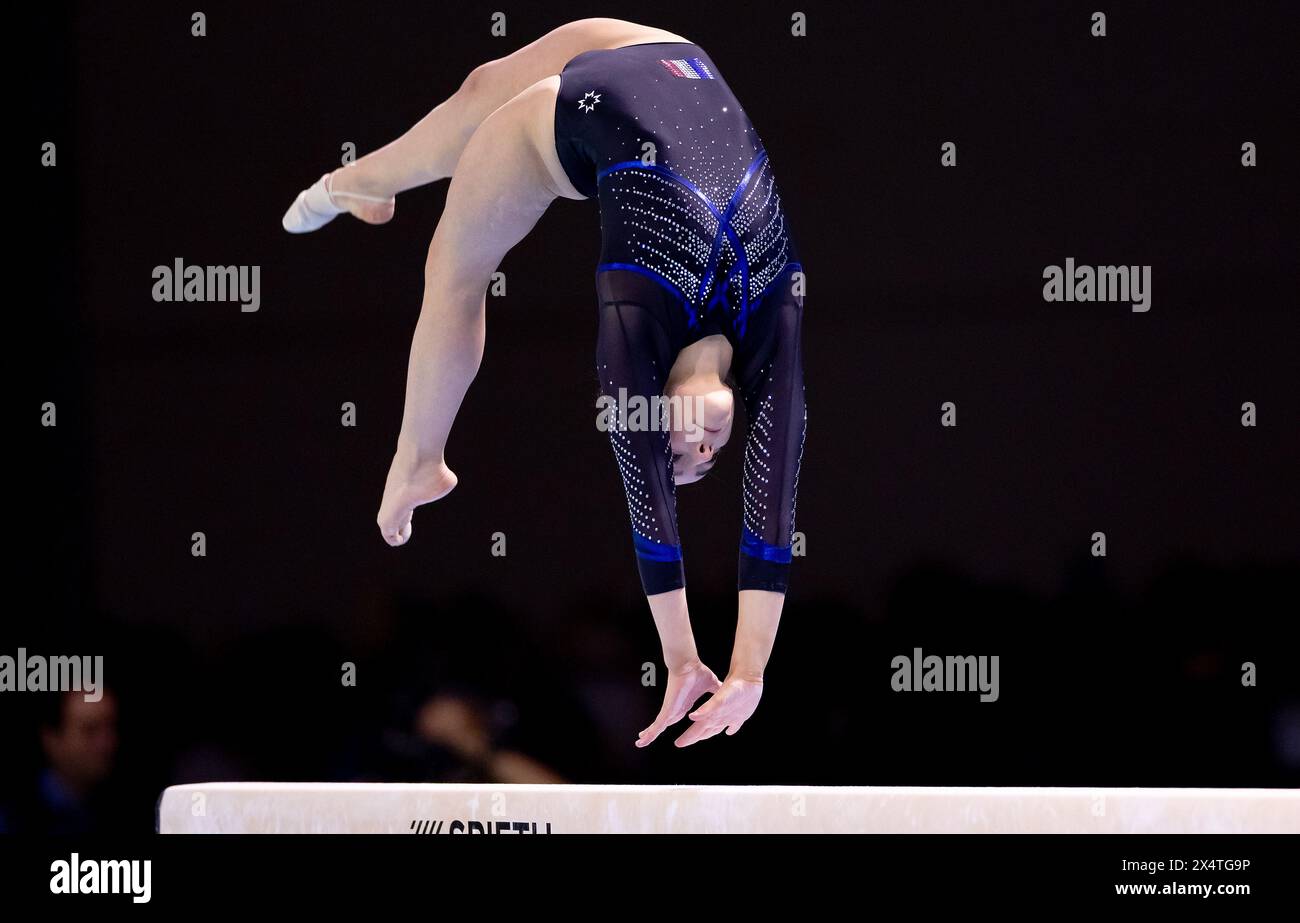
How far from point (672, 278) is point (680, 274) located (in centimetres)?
2

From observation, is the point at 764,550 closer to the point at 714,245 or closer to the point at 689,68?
the point at 714,245

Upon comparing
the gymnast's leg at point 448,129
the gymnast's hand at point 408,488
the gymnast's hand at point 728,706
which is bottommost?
the gymnast's hand at point 728,706

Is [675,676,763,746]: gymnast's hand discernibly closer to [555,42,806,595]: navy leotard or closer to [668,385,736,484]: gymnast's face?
[555,42,806,595]: navy leotard

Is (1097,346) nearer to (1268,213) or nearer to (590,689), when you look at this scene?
(1268,213)

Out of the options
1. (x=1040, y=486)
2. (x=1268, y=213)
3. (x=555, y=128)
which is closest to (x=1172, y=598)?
(x=1040, y=486)

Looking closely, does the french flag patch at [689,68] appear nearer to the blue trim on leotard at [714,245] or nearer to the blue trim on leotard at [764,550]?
the blue trim on leotard at [714,245]


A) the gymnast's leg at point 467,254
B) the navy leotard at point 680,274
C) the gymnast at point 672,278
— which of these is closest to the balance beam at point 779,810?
the gymnast at point 672,278

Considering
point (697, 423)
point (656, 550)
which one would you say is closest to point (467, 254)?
point (697, 423)

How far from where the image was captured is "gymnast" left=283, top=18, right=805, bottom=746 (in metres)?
3.32

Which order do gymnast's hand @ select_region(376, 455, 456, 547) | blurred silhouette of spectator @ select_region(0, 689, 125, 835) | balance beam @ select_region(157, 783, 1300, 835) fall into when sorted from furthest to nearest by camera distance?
blurred silhouette of spectator @ select_region(0, 689, 125, 835) → gymnast's hand @ select_region(376, 455, 456, 547) → balance beam @ select_region(157, 783, 1300, 835)

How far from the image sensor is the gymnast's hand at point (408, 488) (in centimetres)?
390

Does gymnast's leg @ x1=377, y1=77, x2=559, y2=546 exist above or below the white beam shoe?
below

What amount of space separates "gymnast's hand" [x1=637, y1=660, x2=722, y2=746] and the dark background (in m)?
1.33

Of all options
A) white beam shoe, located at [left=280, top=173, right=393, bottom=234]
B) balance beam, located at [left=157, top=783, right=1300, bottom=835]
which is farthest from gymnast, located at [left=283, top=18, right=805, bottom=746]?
white beam shoe, located at [left=280, top=173, right=393, bottom=234]
